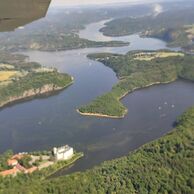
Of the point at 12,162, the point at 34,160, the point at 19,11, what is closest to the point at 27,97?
the point at 34,160

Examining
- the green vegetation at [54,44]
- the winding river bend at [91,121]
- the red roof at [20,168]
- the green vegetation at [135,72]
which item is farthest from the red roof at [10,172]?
the green vegetation at [54,44]

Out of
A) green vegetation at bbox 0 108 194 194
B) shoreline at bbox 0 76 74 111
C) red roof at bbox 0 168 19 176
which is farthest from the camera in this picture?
shoreline at bbox 0 76 74 111

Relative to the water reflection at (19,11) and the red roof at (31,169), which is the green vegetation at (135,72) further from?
the water reflection at (19,11)

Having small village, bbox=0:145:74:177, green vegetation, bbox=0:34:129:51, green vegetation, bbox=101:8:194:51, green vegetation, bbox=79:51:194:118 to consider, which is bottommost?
green vegetation, bbox=101:8:194:51

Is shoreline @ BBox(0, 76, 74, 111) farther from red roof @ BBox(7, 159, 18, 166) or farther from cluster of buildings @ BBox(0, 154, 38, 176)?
red roof @ BBox(7, 159, 18, 166)

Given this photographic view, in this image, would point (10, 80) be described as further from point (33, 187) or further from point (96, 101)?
point (33, 187)

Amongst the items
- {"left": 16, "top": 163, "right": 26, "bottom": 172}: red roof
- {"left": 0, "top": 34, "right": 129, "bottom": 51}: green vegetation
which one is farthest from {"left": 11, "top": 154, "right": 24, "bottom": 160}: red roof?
{"left": 0, "top": 34, "right": 129, "bottom": 51}: green vegetation

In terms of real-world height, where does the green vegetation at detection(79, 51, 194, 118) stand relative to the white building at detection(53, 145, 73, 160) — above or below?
below
